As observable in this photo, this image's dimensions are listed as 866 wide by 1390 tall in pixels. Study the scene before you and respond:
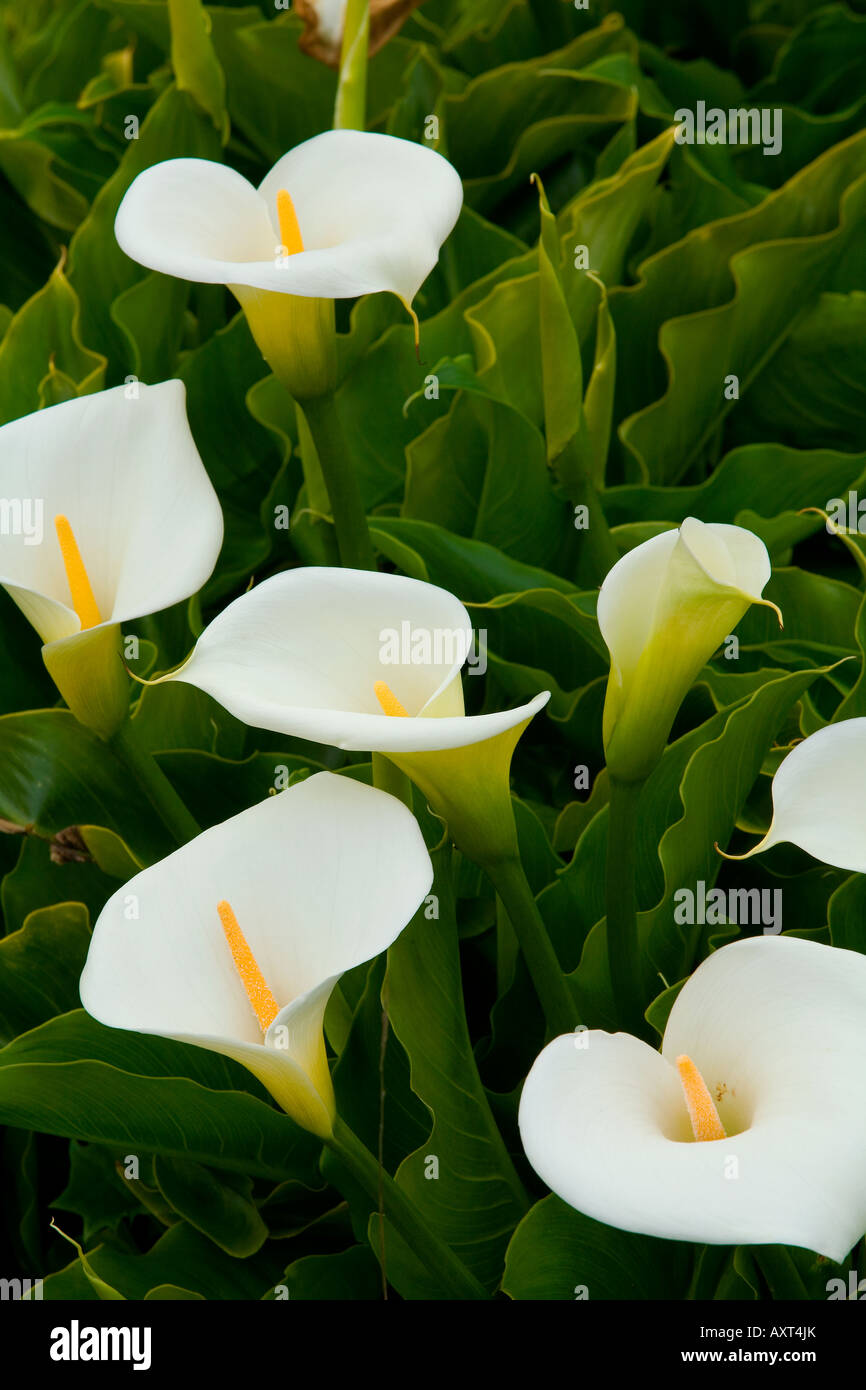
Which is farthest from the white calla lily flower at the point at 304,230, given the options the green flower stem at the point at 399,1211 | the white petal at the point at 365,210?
the green flower stem at the point at 399,1211

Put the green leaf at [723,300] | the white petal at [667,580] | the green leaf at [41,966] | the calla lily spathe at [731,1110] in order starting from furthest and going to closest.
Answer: the green leaf at [723,300], the green leaf at [41,966], the white petal at [667,580], the calla lily spathe at [731,1110]

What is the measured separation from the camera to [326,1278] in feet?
2.03

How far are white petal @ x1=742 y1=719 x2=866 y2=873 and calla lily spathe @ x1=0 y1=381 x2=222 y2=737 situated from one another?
268mm

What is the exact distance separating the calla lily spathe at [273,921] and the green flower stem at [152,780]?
0.46 feet

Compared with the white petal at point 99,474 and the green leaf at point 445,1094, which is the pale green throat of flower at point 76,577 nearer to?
the white petal at point 99,474

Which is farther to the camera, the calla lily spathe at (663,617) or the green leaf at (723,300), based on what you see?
the green leaf at (723,300)

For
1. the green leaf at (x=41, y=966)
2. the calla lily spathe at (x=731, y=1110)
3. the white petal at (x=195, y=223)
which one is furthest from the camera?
the green leaf at (x=41, y=966)

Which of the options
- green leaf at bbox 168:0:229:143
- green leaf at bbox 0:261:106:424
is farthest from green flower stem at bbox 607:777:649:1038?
green leaf at bbox 168:0:229:143

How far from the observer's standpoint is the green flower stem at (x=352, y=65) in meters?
0.76

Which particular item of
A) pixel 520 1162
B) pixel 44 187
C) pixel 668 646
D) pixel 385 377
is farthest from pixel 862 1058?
Result: pixel 44 187

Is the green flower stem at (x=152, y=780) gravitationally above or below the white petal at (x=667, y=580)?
below

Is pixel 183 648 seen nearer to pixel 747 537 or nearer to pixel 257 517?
pixel 257 517

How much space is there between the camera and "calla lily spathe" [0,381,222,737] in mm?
568

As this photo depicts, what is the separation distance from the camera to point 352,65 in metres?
0.76
